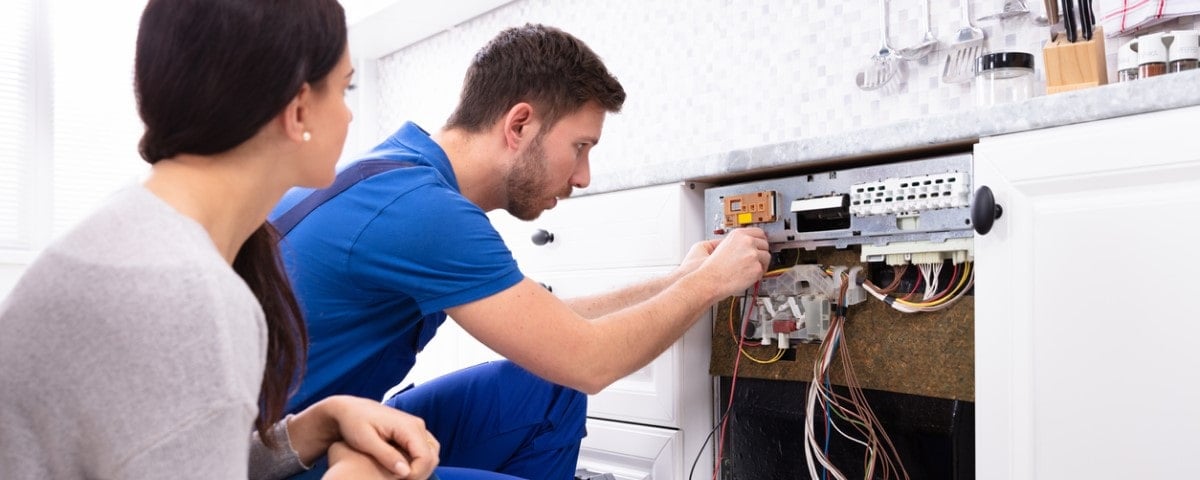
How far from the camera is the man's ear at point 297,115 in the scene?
67cm

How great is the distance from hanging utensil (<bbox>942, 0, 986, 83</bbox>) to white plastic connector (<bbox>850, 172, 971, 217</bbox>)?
1.86ft

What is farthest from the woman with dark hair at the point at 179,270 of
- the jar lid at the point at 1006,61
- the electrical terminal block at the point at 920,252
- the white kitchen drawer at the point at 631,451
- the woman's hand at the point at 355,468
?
the jar lid at the point at 1006,61

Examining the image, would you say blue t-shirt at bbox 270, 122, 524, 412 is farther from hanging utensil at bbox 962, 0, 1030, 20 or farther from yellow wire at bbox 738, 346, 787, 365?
hanging utensil at bbox 962, 0, 1030, 20

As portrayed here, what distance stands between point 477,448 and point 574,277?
0.36 meters

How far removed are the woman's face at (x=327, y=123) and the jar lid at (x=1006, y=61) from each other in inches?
38.5

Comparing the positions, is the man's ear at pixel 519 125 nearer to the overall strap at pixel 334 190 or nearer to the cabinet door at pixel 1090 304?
the overall strap at pixel 334 190

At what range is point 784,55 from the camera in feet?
6.31

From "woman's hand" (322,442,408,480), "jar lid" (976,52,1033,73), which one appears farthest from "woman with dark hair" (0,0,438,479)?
"jar lid" (976,52,1033,73)

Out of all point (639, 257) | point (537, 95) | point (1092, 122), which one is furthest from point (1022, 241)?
point (537, 95)

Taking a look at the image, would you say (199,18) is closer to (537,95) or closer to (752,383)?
(537,95)

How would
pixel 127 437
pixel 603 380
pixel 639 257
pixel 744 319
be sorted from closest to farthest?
pixel 127 437, pixel 603 380, pixel 744 319, pixel 639 257

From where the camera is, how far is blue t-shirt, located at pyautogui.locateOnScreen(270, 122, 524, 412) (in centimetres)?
107

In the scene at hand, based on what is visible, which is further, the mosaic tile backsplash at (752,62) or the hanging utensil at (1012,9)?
the mosaic tile backsplash at (752,62)

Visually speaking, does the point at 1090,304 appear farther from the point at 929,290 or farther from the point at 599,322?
the point at 599,322
